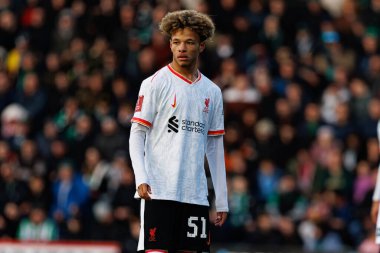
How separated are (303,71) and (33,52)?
5.25 metres

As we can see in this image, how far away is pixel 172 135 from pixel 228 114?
1049cm

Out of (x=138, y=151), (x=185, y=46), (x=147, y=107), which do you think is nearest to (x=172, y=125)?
(x=147, y=107)

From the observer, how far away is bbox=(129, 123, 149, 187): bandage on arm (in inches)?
381

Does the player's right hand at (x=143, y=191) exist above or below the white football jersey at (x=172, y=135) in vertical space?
below

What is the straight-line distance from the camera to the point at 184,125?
394 inches

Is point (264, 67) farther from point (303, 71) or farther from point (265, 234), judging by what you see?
point (265, 234)

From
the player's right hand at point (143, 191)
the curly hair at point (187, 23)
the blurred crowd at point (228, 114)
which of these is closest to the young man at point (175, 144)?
the curly hair at point (187, 23)

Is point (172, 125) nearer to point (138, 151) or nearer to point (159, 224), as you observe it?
point (138, 151)

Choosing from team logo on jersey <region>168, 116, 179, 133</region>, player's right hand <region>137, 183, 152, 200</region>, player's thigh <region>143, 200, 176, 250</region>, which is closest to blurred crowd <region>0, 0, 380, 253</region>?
player's thigh <region>143, 200, 176, 250</region>

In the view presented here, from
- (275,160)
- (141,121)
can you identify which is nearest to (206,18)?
(141,121)

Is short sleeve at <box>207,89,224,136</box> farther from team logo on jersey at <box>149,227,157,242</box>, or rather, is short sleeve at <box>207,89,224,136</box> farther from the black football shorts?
team logo on jersey at <box>149,227,157,242</box>

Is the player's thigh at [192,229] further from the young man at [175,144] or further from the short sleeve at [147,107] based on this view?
the short sleeve at [147,107]

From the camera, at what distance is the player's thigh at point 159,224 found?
992cm

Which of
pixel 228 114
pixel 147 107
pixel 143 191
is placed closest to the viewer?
pixel 143 191
